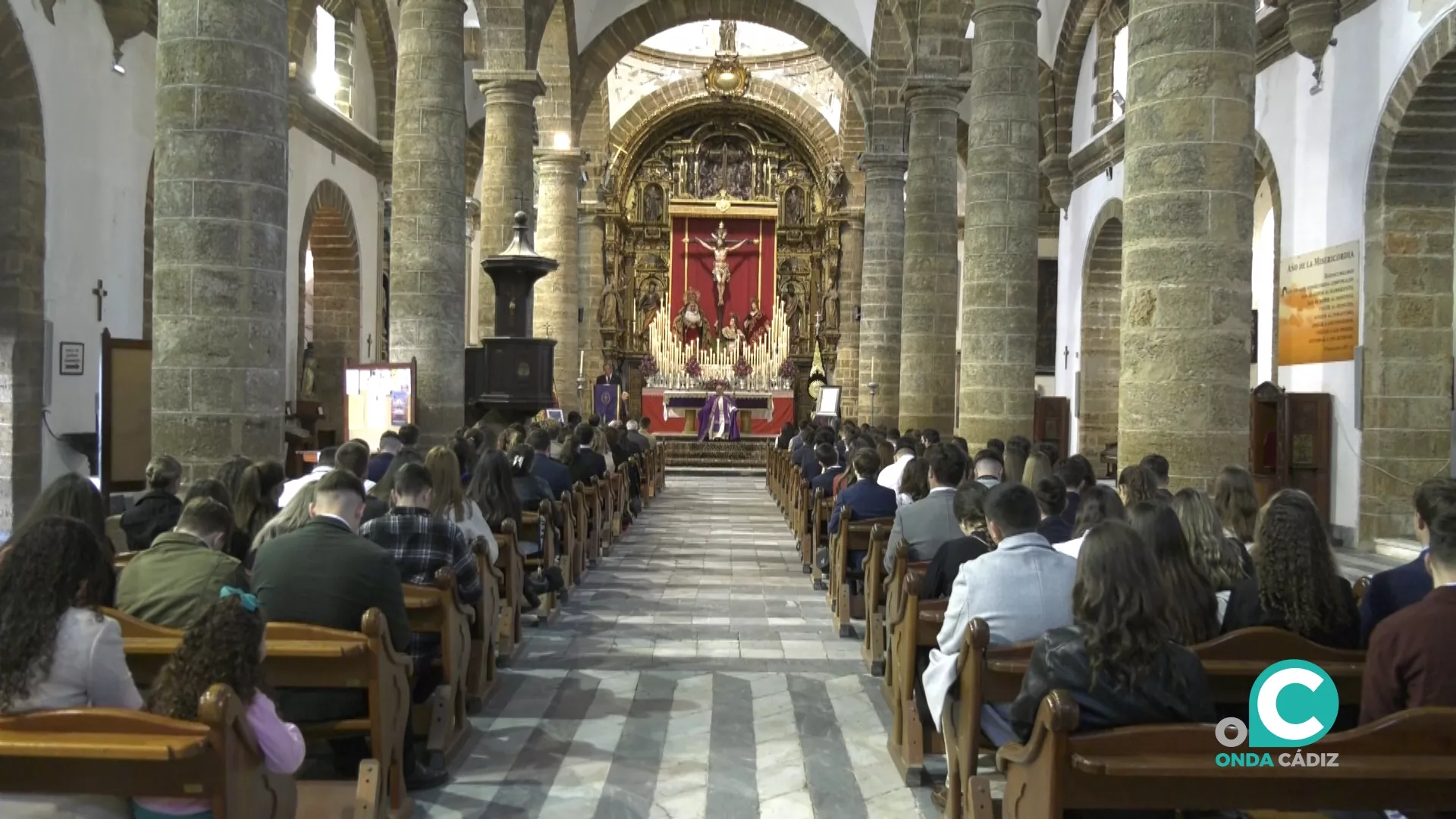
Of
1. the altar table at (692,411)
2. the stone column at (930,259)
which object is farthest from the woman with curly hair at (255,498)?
the altar table at (692,411)

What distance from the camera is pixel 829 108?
3080 cm

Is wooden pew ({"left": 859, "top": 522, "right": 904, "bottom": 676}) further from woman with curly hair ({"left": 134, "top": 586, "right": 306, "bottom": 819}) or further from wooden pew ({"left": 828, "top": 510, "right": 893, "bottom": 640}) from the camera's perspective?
woman with curly hair ({"left": 134, "top": 586, "right": 306, "bottom": 819})

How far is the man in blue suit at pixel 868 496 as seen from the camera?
27.1ft

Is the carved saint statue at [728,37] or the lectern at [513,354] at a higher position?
the carved saint statue at [728,37]

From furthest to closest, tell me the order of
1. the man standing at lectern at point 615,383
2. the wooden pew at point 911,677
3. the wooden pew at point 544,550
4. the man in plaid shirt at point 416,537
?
the man standing at lectern at point 615,383 → the wooden pew at point 544,550 → the man in plaid shirt at point 416,537 → the wooden pew at point 911,677

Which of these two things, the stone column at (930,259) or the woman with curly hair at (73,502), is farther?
the stone column at (930,259)

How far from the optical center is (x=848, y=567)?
832 cm

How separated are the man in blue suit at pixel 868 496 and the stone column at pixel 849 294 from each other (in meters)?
21.4

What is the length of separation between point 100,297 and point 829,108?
2210 cm

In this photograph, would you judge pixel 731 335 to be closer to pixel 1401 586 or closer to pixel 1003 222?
pixel 1003 222

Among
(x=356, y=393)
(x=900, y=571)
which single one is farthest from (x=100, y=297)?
(x=900, y=571)

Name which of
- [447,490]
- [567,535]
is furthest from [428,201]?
[447,490]

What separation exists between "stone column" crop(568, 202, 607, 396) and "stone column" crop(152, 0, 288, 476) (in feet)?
75.7

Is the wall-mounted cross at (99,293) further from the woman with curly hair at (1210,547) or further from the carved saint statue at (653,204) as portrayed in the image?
the carved saint statue at (653,204)
